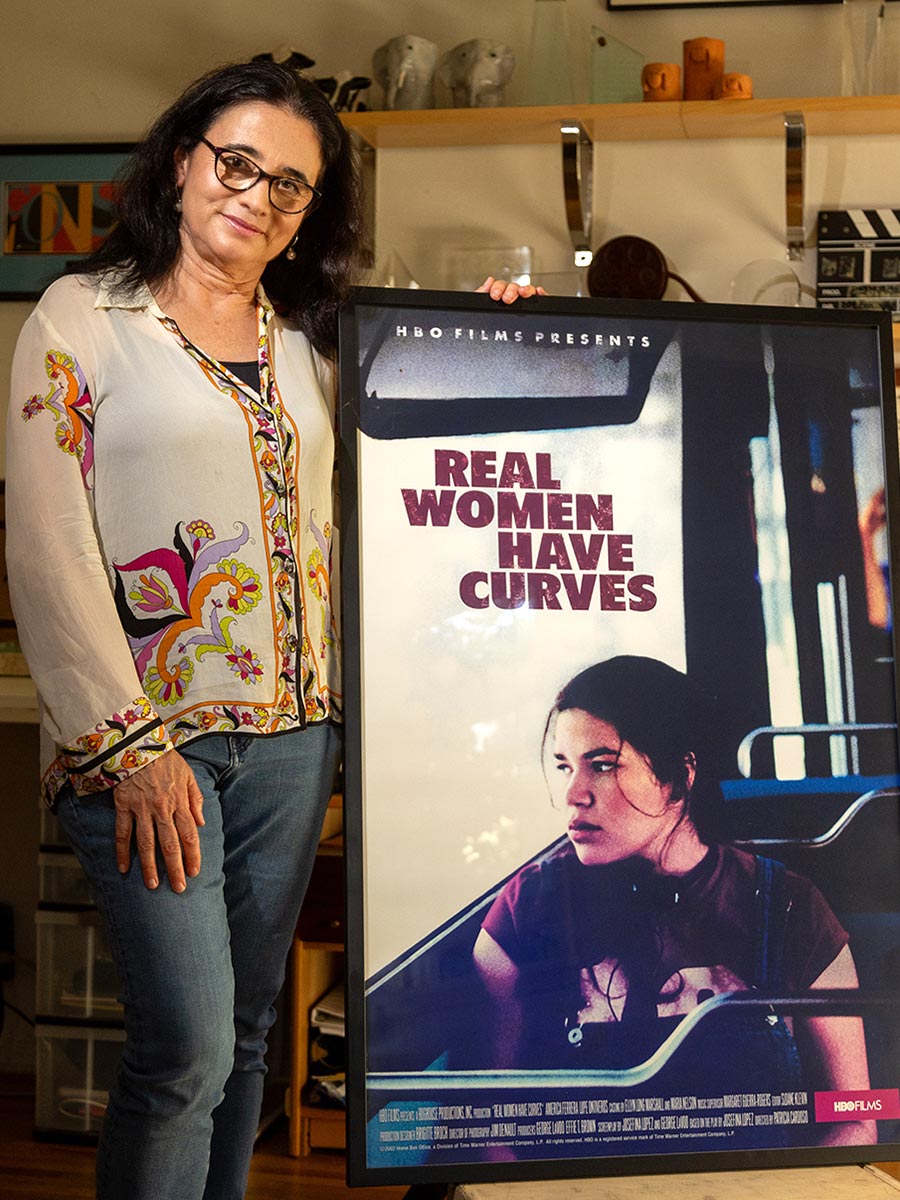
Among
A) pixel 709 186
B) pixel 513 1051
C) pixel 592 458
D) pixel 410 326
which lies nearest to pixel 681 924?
pixel 513 1051

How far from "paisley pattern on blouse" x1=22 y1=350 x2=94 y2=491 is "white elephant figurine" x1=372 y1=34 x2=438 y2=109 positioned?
149 centimetres

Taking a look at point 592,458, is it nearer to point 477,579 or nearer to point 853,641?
point 477,579

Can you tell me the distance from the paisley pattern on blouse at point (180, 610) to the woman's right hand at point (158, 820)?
9cm

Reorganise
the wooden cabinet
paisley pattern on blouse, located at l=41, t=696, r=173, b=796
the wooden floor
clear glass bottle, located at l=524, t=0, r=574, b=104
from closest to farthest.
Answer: paisley pattern on blouse, located at l=41, t=696, r=173, b=796 < the wooden floor < the wooden cabinet < clear glass bottle, located at l=524, t=0, r=574, b=104

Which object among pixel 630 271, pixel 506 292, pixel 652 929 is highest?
pixel 630 271

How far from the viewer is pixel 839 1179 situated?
53.6 inches

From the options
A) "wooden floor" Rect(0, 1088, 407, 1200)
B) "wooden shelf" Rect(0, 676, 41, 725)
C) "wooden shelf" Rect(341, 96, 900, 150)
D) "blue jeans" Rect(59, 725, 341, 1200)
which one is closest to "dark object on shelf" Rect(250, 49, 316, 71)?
"wooden shelf" Rect(341, 96, 900, 150)

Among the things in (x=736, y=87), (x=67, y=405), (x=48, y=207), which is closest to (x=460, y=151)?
(x=736, y=87)

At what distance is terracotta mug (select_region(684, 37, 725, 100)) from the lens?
2416 millimetres

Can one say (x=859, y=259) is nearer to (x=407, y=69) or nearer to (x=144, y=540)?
(x=407, y=69)

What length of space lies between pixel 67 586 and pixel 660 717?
61cm

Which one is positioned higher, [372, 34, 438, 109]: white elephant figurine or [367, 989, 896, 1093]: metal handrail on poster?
[372, 34, 438, 109]: white elephant figurine

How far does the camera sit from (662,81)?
2416 mm

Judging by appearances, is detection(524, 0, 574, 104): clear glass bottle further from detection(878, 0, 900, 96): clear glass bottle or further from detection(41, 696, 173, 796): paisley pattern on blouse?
detection(41, 696, 173, 796): paisley pattern on blouse
